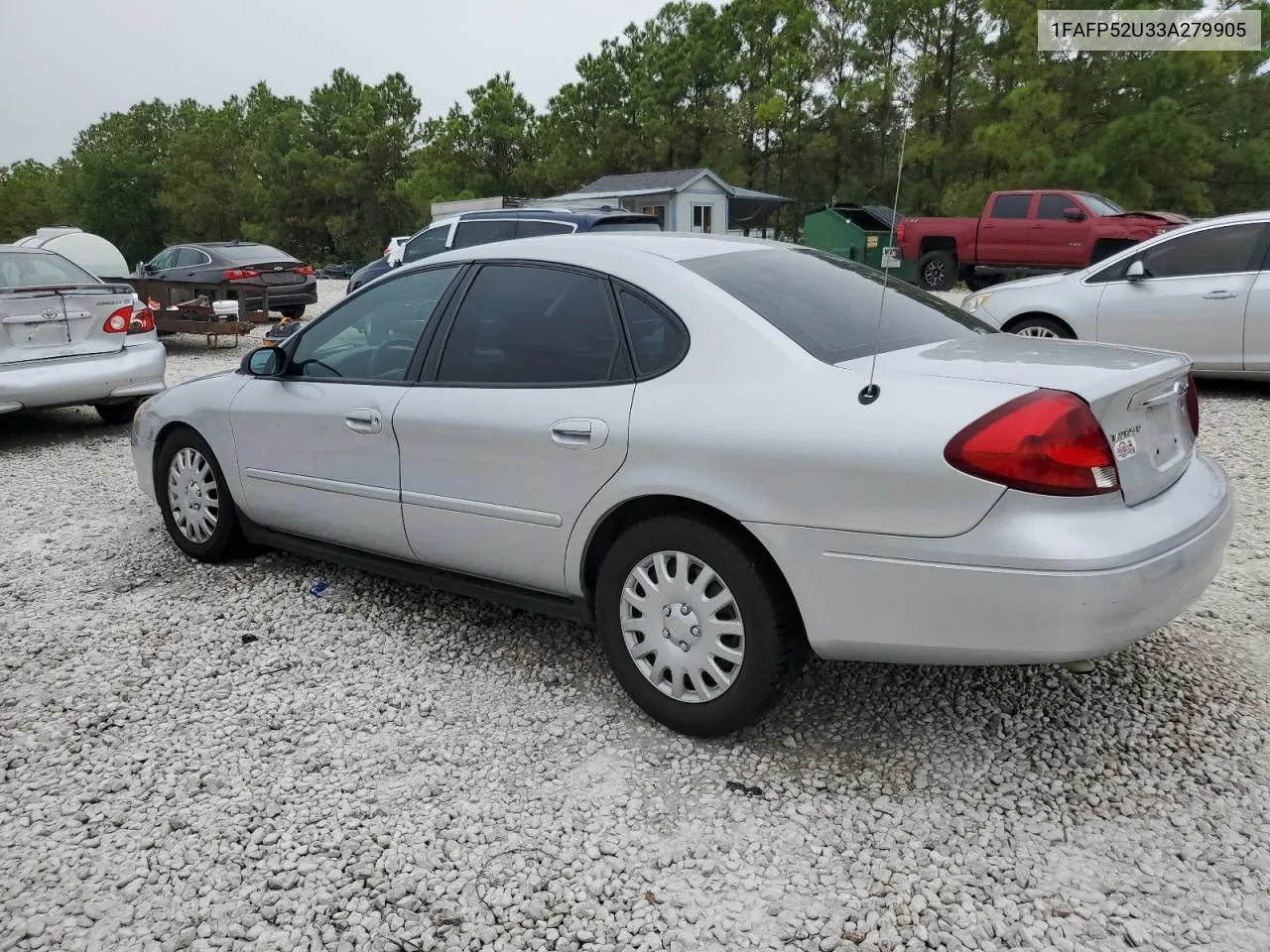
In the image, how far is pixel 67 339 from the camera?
25.1 feet

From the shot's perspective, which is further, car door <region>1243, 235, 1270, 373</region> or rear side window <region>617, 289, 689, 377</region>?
car door <region>1243, 235, 1270, 373</region>

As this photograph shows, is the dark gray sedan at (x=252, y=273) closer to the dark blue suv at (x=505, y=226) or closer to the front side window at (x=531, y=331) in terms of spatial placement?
the dark blue suv at (x=505, y=226)

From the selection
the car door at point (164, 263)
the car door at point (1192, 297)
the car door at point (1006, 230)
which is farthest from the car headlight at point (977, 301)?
the car door at point (164, 263)

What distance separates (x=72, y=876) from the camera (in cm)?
256

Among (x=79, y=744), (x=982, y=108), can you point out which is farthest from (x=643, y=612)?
(x=982, y=108)

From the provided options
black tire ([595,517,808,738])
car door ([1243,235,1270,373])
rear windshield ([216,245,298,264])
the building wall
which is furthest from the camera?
the building wall

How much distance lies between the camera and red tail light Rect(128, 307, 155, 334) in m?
8.12

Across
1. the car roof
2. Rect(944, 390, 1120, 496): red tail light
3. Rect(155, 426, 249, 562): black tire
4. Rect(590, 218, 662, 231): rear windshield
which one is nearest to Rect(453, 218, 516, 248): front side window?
Rect(590, 218, 662, 231): rear windshield

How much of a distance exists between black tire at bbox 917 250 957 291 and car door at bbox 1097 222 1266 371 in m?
11.6

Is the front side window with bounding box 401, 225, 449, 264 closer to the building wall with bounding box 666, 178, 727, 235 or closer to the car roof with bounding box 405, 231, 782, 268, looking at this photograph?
the car roof with bounding box 405, 231, 782, 268

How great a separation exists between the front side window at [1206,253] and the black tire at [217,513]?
7.34 meters

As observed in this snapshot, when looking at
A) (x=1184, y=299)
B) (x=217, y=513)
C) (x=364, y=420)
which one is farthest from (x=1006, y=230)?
(x=364, y=420)

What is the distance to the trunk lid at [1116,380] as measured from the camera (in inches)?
102

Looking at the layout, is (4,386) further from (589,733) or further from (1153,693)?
(1153,693)
